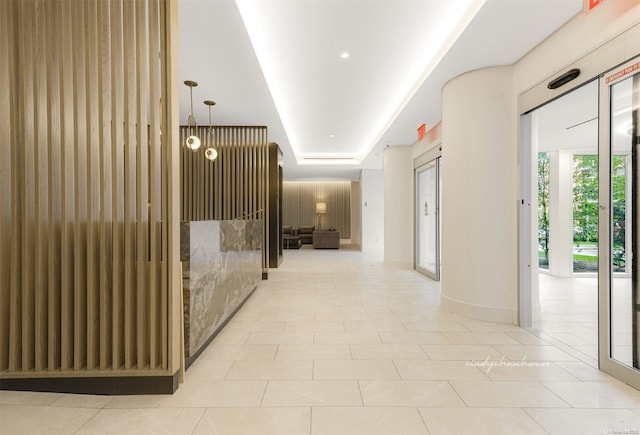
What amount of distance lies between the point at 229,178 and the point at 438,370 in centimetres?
536

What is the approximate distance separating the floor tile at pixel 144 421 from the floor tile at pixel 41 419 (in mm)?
79

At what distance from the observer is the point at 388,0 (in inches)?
119

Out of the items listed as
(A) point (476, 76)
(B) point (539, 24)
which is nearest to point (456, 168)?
(A) point (476, 76)

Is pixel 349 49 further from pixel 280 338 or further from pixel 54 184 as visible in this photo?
pixel 280 338

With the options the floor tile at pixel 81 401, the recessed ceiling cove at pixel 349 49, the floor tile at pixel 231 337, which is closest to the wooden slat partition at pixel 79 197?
the floor tile at pixel 81 401

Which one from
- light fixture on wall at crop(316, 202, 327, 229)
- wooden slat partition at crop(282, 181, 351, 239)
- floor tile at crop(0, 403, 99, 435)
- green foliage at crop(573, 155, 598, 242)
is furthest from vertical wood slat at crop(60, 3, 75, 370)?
wooden slat partition at crop(282, 181, 351, 239)

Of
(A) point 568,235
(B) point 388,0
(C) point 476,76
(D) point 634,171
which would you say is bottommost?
(A) point 568,235

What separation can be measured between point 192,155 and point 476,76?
5.48 m

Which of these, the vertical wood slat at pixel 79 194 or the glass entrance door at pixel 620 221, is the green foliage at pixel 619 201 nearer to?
the glass entrance door at pixel 620 221

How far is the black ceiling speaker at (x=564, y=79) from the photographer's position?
2.75m

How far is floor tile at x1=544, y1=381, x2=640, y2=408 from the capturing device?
2.07 meters

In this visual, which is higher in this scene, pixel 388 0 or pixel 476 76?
pixel 388 0

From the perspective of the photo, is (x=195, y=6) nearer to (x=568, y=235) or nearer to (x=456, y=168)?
(x=456, y=168)

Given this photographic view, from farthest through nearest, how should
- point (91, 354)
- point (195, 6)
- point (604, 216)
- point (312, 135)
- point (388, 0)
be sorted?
point (312, 135) < point (388, 0) < point (195, 6) < point (604, 216) < point (91, 354)
